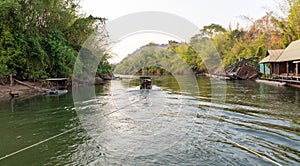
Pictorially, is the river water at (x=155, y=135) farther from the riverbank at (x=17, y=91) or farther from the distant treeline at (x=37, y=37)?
the distant treeline at (x=37, y=37)

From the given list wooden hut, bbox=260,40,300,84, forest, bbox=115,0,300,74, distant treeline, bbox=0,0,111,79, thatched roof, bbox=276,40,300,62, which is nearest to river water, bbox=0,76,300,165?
distant treeline, bbox=0,0,111,79

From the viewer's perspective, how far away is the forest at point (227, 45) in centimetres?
3347

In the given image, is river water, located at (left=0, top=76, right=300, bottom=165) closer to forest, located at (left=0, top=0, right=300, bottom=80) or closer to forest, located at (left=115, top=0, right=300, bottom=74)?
forest, located at (left=0, top=0, right=300, bottom=80)

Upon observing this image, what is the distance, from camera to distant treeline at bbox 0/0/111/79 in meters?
19.0

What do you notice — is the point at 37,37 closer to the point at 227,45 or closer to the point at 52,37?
the point at 52,37

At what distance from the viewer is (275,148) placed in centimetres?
636

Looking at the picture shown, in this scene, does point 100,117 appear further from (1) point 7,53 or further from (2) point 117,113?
(1) point 7,53

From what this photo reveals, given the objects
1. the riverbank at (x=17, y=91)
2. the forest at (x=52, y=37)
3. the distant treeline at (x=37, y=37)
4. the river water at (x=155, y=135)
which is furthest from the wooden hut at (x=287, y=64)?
the riverbank at (x=17, y=91)

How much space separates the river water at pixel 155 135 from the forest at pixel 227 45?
78.1ft

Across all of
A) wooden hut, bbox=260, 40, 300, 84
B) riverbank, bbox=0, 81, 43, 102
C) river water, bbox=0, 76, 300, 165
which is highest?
wooden hut, bbox=260, 40, 300, 84

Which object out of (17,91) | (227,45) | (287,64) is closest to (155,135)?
(17,91)

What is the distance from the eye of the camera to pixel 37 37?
21.4 m

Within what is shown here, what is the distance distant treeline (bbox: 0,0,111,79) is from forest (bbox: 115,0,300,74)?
461 inches

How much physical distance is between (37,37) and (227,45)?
41693mm
